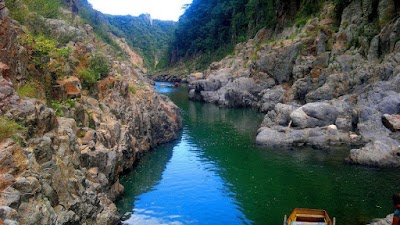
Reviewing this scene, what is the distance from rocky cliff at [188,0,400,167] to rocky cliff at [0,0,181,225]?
1694cm

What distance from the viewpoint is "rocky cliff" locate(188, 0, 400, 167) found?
36.7m

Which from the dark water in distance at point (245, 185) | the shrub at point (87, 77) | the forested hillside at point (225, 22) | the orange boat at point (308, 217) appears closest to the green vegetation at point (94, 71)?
the shrub at point (87, 77)

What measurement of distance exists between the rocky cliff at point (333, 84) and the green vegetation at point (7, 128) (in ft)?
67.2

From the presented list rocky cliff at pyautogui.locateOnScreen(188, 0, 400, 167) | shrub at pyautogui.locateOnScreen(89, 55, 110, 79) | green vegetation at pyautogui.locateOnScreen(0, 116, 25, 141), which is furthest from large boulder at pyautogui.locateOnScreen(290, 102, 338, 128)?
green vegetation at pyautogui.locateOnScreen(0, 116, 25, 141)

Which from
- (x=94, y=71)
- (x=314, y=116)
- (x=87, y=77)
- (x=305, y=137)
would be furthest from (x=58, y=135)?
(x=314, y=116)

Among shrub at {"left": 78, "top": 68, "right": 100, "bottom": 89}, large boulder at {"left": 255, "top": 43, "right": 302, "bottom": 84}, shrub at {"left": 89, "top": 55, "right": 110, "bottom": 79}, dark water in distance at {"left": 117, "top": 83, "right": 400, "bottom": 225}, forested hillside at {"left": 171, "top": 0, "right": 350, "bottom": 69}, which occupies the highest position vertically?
forested hillside at {"left": 171, "top": 0, "right": 350, "bottom": 69}

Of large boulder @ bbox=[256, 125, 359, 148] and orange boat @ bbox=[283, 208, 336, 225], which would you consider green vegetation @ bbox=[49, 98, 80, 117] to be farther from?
large boulder @ bbox=[256, 125, 359, 148]

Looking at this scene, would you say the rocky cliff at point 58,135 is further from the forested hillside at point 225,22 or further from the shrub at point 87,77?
the forested hillside at point 225,22

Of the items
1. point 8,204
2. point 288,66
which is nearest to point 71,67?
point 8,204

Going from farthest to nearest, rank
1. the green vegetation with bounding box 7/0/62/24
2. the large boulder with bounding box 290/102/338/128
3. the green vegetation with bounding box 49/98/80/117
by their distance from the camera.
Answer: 1. the large boulder with bounding box 290/102/338/128
2. the green vegetation with bounding box 7/0/62/24
3. the green vegetation with bounding box 49/98/80/117

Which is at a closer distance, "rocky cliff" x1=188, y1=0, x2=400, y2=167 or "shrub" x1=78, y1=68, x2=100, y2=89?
"shrub" x1=78, y1=68, x2=100, y2=89

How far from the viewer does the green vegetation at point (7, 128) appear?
13523 millimetres

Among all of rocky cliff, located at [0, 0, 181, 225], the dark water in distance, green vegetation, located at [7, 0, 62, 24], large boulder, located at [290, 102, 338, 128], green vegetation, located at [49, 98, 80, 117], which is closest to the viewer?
rocky cliff, located at [0, 0, 181, 225]

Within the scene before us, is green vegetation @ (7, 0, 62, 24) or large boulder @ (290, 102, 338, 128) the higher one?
green vegetation @ (7, 0, 62, 24)
